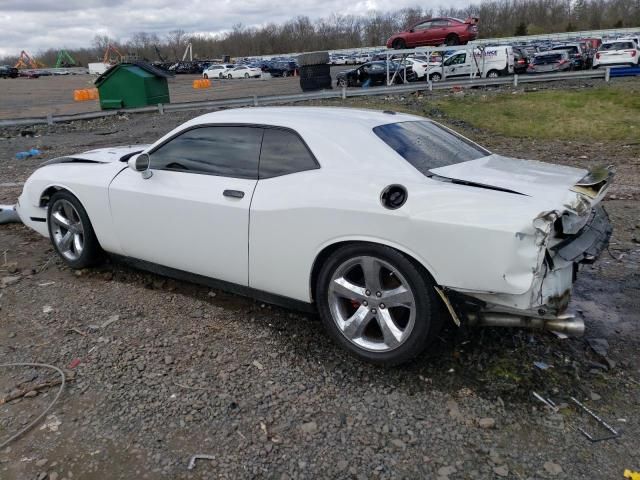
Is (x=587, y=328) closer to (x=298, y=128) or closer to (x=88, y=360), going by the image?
(x=298, y=128)

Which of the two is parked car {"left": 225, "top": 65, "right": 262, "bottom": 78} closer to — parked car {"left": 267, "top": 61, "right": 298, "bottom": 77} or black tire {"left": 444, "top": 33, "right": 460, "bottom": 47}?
parked car {"left": 267, "top": 61, "right": 298, "bottom": 77}

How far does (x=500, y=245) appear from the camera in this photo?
275 centimetres

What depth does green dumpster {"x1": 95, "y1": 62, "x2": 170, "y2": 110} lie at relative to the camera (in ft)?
66.5

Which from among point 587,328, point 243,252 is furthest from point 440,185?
point 587,328

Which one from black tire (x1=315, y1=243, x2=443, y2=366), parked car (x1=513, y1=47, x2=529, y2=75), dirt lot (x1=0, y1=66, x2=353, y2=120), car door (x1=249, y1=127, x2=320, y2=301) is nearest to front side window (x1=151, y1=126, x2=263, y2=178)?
car door (x1=249, y1=127, x2=320, y2=301)

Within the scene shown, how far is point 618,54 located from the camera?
82.5 feet

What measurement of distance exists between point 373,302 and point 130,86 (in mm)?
19651

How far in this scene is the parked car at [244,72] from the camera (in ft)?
170

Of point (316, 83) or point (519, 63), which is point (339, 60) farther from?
point (316, 83)

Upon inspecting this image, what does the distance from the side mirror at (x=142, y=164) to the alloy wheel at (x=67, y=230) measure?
1004 millimetres

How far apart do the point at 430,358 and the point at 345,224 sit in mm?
1057

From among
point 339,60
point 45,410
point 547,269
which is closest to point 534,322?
point 547,269

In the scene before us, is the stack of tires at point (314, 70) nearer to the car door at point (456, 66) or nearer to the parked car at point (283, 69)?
the car door at point (456, 66)

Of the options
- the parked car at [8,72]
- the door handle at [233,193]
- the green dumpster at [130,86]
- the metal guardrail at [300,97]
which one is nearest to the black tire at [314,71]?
the metal guardrail at [300,97]
